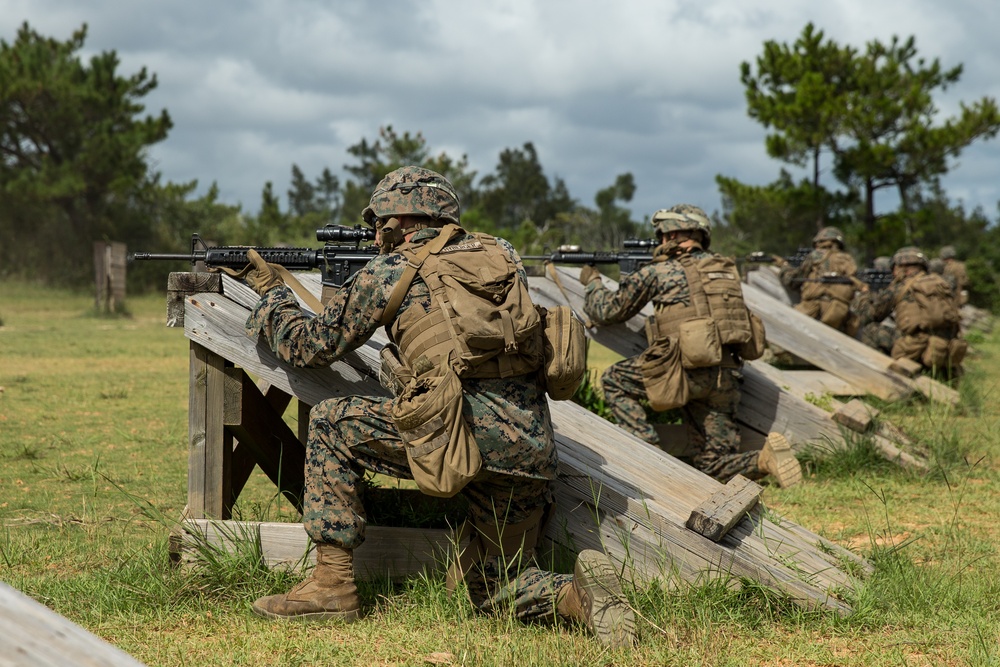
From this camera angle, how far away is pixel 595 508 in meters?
4.13

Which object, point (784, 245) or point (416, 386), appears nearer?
point (416, 386)

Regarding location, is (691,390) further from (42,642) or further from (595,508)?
(42,642)

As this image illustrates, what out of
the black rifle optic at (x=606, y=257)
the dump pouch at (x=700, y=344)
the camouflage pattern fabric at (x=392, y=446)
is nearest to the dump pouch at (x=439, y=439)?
the camouflage pattern fabric at (x=392, y=446)

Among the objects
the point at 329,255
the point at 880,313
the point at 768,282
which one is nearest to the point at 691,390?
the point at 329,255

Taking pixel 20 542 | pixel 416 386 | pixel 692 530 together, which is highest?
pixel 416 386

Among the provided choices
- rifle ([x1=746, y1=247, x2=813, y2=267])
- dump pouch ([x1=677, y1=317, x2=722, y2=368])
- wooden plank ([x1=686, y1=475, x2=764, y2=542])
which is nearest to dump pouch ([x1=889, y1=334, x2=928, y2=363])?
rifle ([x1=746, y1=247, x2=813, y2=267])

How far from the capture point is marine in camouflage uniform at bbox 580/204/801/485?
6.69m

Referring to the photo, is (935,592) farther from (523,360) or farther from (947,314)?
(947,314)

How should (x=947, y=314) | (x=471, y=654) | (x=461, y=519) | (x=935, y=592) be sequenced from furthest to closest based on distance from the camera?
(x=947, y=314) < (x=461, y=519) < (x=935, y=592) < (x=471, y=654)

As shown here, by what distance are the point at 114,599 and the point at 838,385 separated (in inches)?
260

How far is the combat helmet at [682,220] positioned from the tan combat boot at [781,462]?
1391 mm

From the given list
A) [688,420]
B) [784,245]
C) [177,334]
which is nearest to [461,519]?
[688,420]

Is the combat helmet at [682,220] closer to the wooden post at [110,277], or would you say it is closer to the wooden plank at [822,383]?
the wooden plank at [822,383]

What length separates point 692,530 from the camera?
407 centimetres
